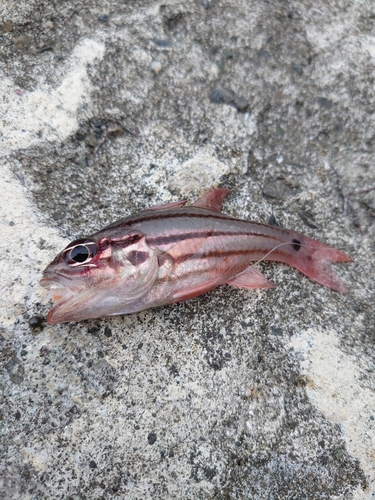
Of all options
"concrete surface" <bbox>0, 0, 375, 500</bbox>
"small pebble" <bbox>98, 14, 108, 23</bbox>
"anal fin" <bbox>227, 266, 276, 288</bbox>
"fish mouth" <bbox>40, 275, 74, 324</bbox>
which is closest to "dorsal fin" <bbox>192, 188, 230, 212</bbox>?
"concrete surface" <bbox>0, 0, 375, 500</bbox>

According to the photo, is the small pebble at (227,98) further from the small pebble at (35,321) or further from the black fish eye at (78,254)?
the small pebble at (35,321)

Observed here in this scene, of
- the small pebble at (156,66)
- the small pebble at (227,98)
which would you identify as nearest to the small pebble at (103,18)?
the small pebble at (156,66)

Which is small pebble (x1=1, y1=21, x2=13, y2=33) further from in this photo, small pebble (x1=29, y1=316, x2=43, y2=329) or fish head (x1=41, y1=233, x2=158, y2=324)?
small pebble (x1=29, y1=316, x2=43, y2=329)

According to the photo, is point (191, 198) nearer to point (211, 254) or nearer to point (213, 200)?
point (213, 200)

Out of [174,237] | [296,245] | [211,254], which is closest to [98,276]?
[174,237]

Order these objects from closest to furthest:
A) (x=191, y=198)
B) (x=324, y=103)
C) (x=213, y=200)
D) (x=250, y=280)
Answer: (x=250, y=280), (x=213, y=200), (x=191, y=198), (x=324, y=103)

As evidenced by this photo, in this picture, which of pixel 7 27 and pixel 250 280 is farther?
pixel 7 27

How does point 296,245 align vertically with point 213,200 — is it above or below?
below
